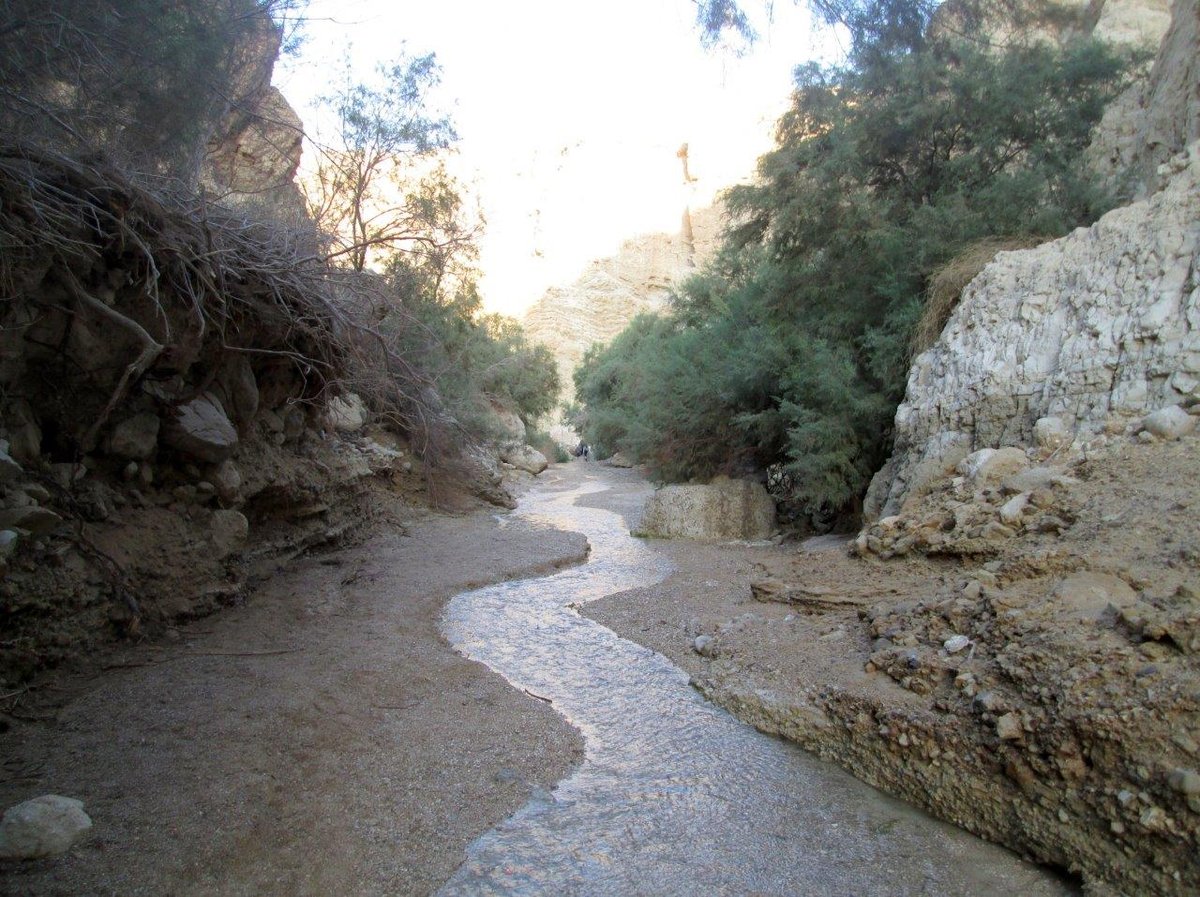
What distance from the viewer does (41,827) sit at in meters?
2.77

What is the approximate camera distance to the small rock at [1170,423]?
5.15m

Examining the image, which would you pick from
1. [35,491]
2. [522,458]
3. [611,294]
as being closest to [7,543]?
[35,491]

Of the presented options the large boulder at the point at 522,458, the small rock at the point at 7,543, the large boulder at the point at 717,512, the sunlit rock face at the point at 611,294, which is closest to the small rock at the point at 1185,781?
the small rock at the point at 7,543

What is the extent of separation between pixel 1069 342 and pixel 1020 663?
4153mm

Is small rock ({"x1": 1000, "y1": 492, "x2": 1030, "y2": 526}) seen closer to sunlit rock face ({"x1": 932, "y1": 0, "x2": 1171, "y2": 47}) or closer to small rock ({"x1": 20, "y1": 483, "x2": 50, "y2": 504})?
sunlit rock face ({"x1": 932, "y1": 0, "x2": 1171, "y2": 47})

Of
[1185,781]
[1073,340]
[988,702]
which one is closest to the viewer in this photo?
[1185,781]

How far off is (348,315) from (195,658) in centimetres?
353

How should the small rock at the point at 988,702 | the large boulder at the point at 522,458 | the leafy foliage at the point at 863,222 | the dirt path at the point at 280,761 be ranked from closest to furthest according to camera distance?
the dirt path at the point at 280,761
the small rock at the point at 988,702
the leafy foliage at the point at 863,222
the large boulder at the point at 522,458

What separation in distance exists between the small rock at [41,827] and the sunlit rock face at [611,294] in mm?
49341

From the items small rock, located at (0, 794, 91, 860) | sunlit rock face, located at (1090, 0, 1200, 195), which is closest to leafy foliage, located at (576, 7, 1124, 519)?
sunlit rock face, located at (1090, 0, 1200, 195)

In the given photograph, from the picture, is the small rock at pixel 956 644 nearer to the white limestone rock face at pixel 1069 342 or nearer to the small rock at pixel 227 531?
the white limestone rock face at pixel 1069 342

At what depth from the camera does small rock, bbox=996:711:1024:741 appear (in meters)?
3.20

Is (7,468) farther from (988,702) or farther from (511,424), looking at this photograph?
(511,424)

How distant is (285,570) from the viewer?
7352 mm
